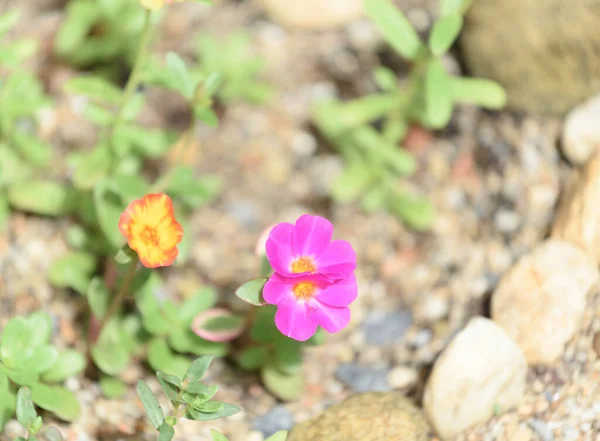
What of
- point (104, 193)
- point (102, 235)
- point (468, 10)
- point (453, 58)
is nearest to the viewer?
point (104, 193)

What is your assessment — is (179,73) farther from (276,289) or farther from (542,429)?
(542,429)

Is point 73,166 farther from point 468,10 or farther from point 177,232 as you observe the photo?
point 468,10

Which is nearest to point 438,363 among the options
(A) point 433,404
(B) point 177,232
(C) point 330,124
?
(A) point 433,404

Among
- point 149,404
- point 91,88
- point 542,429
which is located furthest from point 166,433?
point 91,88

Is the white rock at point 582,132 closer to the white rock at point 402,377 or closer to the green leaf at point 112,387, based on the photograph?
Result: the white rock at point 402,377

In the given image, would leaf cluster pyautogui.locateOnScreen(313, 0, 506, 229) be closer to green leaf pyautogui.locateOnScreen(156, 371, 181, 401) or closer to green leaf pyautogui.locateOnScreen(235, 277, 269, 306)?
green leaf pyautogui.locateOnScreen(235, 277, 269, 306)

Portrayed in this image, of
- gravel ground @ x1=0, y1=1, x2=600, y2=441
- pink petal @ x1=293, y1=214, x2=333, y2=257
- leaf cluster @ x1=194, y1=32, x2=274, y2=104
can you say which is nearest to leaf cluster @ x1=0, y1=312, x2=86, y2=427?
gravel ground @ x1=0, y1=1, x2=600, y2=441

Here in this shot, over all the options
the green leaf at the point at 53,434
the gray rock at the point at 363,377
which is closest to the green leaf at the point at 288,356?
the gray rock at the point at 363,377
